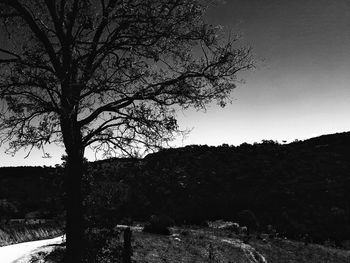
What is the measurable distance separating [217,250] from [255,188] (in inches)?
799

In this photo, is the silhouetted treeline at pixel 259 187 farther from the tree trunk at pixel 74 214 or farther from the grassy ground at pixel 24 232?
the tree trunk at pixel 74 214

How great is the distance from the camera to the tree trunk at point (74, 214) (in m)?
13.6

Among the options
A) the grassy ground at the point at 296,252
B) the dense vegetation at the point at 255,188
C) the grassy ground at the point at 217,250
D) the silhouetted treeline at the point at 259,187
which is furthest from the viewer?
the silhouetted treeline at the point at 259,187

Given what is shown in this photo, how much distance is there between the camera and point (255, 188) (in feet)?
136

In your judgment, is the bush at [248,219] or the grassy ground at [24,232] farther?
the bush at [248,219]

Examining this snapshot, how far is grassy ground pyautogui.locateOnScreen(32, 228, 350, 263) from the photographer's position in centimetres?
1978

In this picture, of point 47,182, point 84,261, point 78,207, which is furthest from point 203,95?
point 47,182

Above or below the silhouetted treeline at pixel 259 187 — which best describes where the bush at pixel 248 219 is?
below

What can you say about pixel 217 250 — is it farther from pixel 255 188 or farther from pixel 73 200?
pixel 255 188

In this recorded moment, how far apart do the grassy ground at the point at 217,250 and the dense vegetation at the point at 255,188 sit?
489 centimetres

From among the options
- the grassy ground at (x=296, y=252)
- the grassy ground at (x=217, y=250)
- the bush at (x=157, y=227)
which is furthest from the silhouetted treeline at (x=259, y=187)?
the grassy ground at (x=217, y=250)

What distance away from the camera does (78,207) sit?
13.9 m

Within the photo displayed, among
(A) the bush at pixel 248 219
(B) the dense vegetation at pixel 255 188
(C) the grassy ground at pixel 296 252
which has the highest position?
(B) the dense vegetation at pixel 255 188

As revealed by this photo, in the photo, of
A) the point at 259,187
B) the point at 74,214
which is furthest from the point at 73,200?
the point at 259,187
